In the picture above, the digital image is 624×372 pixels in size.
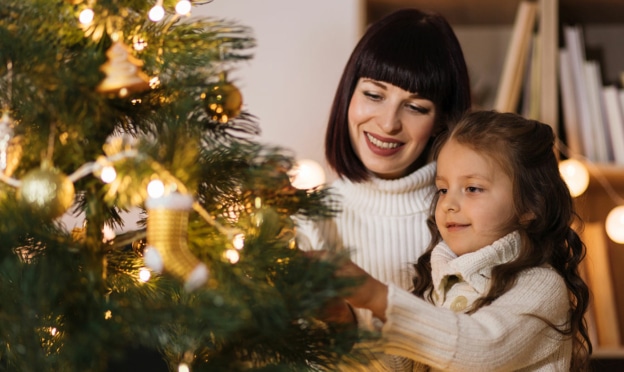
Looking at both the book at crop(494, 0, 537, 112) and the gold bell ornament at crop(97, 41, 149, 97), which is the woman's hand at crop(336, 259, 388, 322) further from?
the book at crop(494, 0, 537, 112)

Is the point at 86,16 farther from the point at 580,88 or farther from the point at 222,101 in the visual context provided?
the point at 580,88

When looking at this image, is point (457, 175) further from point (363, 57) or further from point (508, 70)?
point (508, 70)

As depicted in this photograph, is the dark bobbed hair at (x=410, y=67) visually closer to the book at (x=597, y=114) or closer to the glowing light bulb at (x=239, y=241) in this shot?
the book at (x=597, y=114)

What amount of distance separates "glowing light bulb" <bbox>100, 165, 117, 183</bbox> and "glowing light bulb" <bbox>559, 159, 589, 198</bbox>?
145cm

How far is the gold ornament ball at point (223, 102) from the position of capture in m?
0.78

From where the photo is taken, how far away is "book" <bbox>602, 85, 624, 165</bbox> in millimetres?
2010

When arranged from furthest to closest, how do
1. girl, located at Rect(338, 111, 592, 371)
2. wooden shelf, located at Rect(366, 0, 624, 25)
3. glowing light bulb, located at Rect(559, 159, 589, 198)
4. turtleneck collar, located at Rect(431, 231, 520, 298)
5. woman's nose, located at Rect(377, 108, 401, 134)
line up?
wooden shelf, located at Rect(366, 0, 624, 25), glowing light bulb, located at Rect(559, 159, 589, 198), woman's nose, located at Rect(377, 108, 401, 134), turtleneck collar, located at Rect(431, 231, 520, 298), girl, located at Rect(338, 111, 592, 371)

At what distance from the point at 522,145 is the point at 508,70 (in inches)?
32.6

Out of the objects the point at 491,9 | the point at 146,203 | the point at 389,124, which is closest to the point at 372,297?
the point at 146,203

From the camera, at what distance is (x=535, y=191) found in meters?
1.24

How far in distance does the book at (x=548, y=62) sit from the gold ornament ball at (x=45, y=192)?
60.4 inches

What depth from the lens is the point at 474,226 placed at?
1.20m

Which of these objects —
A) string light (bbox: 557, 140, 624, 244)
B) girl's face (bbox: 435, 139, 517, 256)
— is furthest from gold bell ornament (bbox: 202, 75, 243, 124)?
string light (bbox: 557, 140, 624, 244)

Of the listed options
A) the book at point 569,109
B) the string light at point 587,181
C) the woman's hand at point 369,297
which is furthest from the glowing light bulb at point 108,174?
the book at point 569,109
